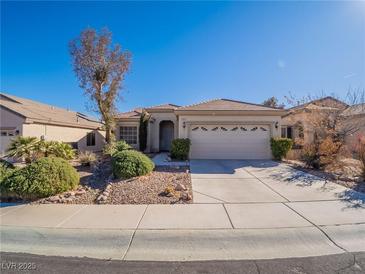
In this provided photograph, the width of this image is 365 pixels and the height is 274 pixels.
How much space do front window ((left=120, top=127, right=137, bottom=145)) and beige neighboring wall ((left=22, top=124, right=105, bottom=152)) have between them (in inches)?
141

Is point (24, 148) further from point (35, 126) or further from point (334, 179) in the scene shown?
point (334, 179)

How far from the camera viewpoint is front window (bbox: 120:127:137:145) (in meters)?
20.1

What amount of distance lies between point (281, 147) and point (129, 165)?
Answer: 9301mm

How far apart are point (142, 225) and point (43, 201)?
145 inches

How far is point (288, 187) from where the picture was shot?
802 centimetres

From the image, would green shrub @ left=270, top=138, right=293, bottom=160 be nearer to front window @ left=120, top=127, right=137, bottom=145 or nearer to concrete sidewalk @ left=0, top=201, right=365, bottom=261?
concrete sidewalk @ left=0, top=201, right=365, bottom=261

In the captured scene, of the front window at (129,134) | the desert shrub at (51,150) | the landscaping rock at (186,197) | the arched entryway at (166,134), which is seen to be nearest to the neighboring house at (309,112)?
the landscaping rock at (186,197)

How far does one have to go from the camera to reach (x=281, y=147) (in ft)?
44.1

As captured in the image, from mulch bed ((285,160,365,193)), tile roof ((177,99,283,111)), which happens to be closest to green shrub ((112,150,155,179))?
tile roof ((177,99,283,111))

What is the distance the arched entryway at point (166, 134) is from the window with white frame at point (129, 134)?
2398 millimetres

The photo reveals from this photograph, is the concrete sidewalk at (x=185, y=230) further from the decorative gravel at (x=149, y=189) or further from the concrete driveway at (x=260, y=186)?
the concrete driveway at (x=260, y=186)

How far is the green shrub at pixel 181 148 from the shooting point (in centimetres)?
1345

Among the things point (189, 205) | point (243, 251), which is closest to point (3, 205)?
point (189, 205)

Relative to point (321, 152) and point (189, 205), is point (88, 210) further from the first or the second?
point (321, 152)
